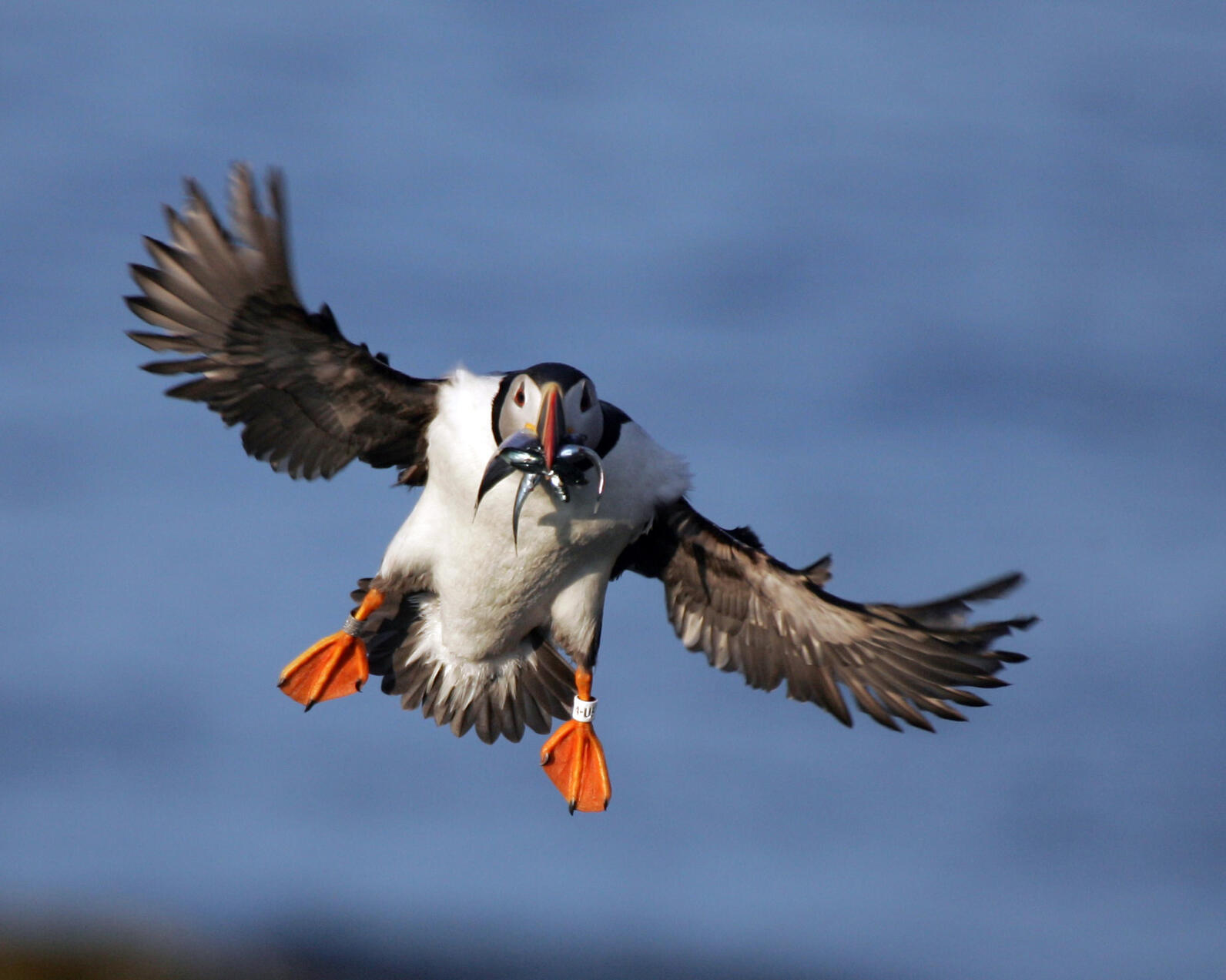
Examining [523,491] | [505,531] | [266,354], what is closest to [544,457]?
[523,491]

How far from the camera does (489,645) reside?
16.2 m

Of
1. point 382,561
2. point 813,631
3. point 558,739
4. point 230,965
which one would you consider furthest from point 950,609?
point 230,965

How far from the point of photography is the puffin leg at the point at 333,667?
15.7 meters

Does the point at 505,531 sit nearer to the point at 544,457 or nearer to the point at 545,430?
the point at 544,457

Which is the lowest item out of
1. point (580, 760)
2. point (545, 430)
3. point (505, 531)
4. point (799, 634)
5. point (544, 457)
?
point (580, 760)

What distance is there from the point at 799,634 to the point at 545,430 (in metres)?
3.61

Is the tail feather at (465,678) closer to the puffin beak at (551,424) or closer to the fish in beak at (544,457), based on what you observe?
the fish in beak at (544,457)

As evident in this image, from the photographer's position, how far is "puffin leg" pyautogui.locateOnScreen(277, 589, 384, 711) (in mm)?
15703

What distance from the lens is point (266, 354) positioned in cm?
1480

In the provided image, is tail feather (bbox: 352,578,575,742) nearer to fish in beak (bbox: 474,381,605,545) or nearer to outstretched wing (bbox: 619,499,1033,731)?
outstretched wing (bbox: 619,499,1033,731)

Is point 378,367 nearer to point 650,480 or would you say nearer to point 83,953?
point 650,480

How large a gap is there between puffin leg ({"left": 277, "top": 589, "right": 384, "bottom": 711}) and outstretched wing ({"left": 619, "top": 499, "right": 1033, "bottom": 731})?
7.17 feet

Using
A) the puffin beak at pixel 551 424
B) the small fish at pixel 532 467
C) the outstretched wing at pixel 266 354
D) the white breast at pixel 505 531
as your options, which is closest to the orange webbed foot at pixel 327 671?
the white breast at pixel 505 531

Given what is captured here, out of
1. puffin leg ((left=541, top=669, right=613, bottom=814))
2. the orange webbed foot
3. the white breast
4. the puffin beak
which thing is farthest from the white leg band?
the puffin beak
